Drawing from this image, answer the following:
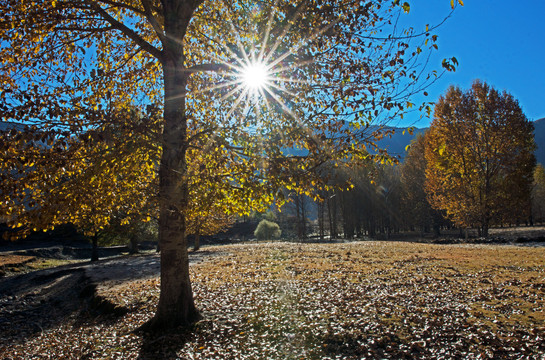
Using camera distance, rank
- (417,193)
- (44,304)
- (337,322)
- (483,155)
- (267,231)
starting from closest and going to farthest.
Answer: (337,322), (44,304), (483,155), (417,193), (267,231)

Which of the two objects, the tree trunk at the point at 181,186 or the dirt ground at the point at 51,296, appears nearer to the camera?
the tree trunk at the point at 181,186

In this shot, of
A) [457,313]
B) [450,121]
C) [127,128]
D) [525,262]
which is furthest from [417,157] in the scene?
[127,128]

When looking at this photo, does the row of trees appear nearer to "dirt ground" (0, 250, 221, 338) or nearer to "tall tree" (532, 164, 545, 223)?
"dirt ground" (0, 250, 221, 338)

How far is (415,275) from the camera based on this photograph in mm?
11867

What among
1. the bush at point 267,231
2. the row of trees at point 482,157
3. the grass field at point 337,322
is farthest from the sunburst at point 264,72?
the bush at point 267,231

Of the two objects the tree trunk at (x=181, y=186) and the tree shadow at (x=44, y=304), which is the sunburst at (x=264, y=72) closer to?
the tree trunk at (x=181, y=186)

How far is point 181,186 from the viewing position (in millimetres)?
7129

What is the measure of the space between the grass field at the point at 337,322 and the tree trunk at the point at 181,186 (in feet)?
1.98

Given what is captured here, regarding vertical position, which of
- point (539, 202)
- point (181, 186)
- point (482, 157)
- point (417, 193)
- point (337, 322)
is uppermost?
point (482, 157)

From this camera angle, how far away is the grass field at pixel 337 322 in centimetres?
578

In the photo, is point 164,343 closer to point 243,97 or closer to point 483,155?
point 243,97

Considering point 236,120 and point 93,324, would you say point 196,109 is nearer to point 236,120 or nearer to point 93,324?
point 236,120

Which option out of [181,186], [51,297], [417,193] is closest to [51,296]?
[51,297]

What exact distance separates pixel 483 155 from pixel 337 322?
90.5 ft
